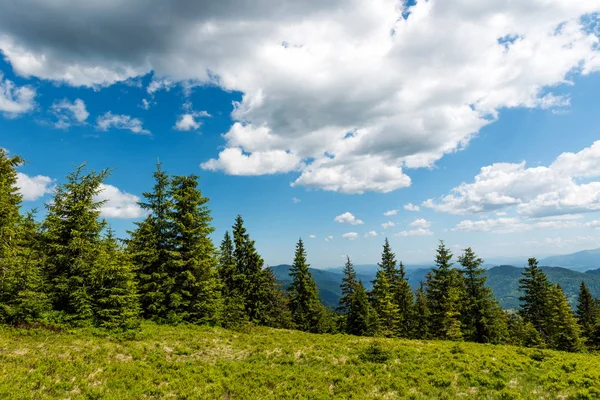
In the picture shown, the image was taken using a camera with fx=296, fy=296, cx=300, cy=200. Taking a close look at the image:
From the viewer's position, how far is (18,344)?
48.0 feet

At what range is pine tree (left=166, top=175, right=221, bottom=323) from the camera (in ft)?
85.9

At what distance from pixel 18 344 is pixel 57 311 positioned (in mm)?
5180

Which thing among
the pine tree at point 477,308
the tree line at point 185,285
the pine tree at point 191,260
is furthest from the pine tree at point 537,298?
the pine tree at point 191,260

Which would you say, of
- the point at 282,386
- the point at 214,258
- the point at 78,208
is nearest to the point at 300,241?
the point at 214,258

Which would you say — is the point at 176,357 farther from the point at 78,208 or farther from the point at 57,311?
the point at 78,208

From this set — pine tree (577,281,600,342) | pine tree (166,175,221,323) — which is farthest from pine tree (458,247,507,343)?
pine tree (166,175,221,323)

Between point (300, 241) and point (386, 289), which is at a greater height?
point (300, 241)

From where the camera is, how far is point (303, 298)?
1815 inches

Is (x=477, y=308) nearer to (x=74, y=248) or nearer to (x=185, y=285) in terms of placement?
(x=185, y=285)

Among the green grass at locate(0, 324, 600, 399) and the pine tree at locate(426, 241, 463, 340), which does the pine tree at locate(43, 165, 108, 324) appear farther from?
the pine tree at locate(426, 241, 463, 340)

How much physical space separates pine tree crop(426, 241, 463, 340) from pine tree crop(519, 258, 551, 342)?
12.8 meters

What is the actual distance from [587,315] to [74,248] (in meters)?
76.2

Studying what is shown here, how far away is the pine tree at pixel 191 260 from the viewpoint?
1031 inches

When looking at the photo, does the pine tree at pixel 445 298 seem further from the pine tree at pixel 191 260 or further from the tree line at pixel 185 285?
the pine tree at pixel 191 260
